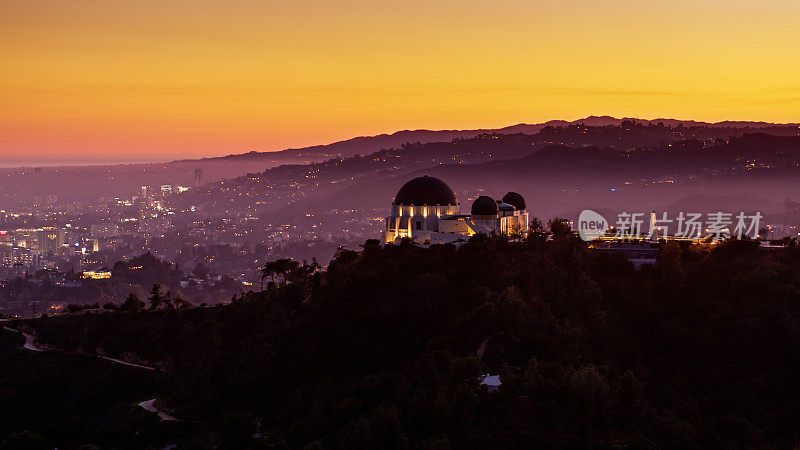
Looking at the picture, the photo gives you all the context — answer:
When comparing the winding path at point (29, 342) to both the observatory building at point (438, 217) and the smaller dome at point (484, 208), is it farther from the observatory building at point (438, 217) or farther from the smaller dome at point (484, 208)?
the smaller dome at point (484, 208)

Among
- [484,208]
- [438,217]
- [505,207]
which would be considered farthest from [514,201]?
[438,217]

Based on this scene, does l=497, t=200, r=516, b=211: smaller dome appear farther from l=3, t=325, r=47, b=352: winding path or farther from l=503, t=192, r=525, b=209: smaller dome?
l=3, t=325, r=47, b=352: winding path

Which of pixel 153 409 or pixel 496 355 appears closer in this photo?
pixel 496 355

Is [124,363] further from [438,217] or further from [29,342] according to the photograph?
[438,217]

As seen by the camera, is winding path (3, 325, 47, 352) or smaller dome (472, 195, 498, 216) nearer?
smaller dome (472, 195, 498, 216)

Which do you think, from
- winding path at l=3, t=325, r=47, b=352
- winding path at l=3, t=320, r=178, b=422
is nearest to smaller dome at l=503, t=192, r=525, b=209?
winding path at l=3, t=320, r=178, b=422

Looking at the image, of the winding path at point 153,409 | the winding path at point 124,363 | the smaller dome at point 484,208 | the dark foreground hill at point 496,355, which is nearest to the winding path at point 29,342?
the winding path at point 124,363
